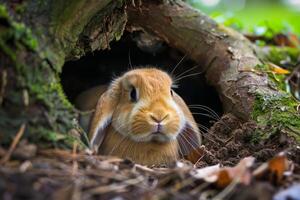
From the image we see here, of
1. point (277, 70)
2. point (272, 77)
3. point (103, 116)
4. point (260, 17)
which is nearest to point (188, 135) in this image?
point (103, 116)

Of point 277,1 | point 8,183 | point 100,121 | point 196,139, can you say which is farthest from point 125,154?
point 277,1

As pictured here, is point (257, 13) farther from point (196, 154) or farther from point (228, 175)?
point (228, 175)

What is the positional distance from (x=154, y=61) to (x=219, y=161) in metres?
2.39

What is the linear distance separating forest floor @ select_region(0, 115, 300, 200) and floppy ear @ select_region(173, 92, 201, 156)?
1618mm

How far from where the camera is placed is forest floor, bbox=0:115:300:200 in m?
2.41

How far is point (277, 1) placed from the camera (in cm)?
1367

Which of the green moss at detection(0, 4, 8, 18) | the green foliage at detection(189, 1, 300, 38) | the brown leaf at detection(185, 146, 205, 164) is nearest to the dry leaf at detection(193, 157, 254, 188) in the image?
the brown leaf at detection(185, 146, 205, 164)

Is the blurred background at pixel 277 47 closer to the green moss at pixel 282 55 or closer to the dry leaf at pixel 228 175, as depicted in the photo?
the green moss at pixel 282 55

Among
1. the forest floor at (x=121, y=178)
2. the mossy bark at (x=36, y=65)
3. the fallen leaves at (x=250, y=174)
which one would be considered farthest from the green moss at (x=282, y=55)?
the fallen leaves at (x=250, y=174)

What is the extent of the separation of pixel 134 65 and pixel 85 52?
6.56 feet

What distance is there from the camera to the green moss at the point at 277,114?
3.79m

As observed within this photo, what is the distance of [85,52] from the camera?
13.2ft

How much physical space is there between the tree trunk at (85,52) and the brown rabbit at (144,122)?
0.47 metres

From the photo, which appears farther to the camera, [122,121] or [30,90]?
[122,121]
